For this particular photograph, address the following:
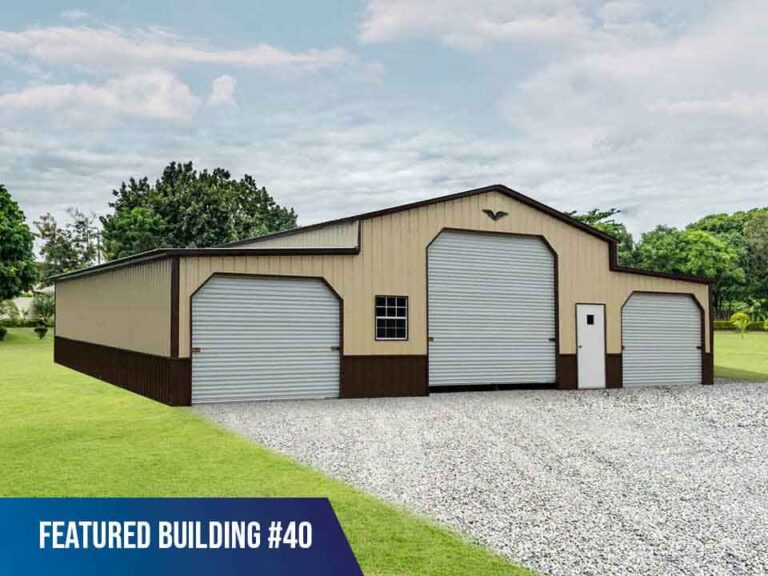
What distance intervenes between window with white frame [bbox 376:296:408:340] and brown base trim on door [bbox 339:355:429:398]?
0.53 meters

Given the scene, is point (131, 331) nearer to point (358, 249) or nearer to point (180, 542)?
point (358, 249)

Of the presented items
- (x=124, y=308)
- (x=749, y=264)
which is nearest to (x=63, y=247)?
(x=124, y=308)

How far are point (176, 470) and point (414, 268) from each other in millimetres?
9467

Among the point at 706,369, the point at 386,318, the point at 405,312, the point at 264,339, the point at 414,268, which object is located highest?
the point at 414,268

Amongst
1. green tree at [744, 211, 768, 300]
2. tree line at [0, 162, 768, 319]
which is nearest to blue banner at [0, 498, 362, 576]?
tree line at [0, 162, 768, 319]

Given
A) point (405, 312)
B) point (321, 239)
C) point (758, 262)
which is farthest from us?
point (758, 262)

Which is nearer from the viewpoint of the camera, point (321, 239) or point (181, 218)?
point (321, 239)

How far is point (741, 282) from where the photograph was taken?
6650 centimetres

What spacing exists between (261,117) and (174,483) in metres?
25.2

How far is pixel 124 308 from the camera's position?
17.6 metres

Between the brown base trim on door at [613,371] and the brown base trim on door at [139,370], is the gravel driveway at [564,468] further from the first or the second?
the brown base trim on door at [613,371]

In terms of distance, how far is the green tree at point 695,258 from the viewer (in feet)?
211

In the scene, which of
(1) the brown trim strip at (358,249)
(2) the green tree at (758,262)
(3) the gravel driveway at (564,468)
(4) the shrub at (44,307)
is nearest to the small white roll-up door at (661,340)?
(1) the brown trim strip at (358,249)

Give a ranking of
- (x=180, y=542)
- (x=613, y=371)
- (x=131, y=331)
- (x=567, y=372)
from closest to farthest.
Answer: (x=180, y=542), (x=131, y=331), (x=567, y=372), (x=613, y=371)
